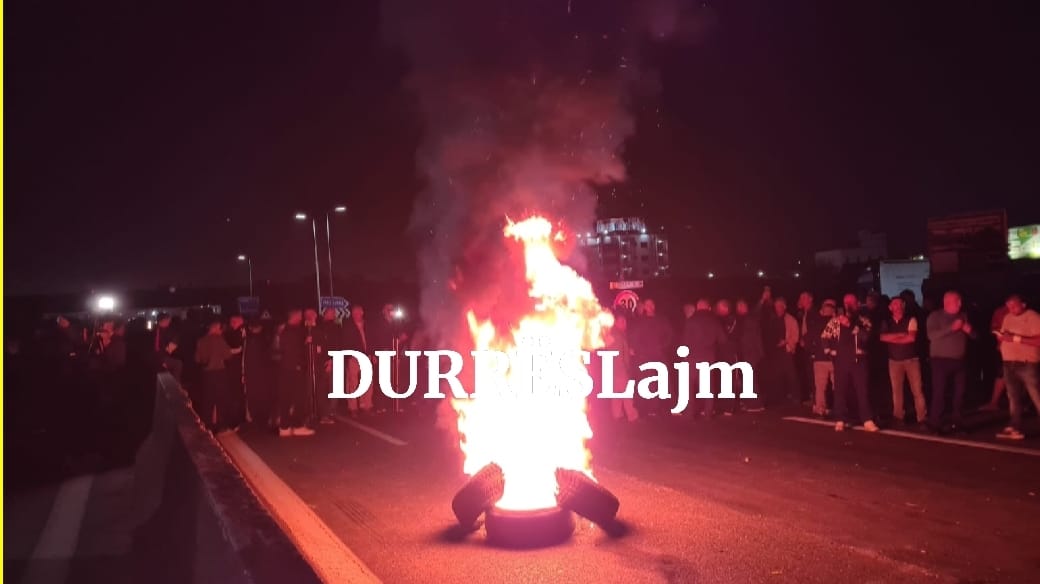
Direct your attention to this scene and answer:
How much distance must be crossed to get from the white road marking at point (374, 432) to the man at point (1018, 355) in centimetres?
792

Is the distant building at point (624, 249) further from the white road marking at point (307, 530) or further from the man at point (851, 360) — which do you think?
the white road marking at point (307, 530)

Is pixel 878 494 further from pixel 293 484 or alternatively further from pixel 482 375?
pixel 293 484

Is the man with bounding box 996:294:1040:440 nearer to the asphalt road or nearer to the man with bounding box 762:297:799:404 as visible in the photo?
the asphalt road

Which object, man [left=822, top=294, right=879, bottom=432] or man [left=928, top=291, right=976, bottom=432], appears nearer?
man [left=928, top=291, right=976, bottom=432]

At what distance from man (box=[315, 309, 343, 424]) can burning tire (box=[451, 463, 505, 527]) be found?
757 centimetres

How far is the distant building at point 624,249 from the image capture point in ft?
58.0

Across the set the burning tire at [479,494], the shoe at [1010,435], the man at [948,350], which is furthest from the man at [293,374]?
the shoe at [1010,435]

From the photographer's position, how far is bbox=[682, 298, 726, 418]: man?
1382cm

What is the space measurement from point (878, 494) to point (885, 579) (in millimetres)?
2560

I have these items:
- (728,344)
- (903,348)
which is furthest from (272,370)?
(903,348)

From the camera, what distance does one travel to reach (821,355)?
12820 mm

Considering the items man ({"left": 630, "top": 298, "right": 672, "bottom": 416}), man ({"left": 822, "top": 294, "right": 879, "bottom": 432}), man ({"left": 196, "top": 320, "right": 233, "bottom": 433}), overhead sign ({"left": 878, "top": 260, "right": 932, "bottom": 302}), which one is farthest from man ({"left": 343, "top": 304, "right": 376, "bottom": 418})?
overhead sign ({"left": 878, "top": 260, "right": 932, "bottom": 302})

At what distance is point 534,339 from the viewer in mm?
8375

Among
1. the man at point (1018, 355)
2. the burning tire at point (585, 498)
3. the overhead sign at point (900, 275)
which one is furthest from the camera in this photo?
the overhead sign at point (900, 275)
